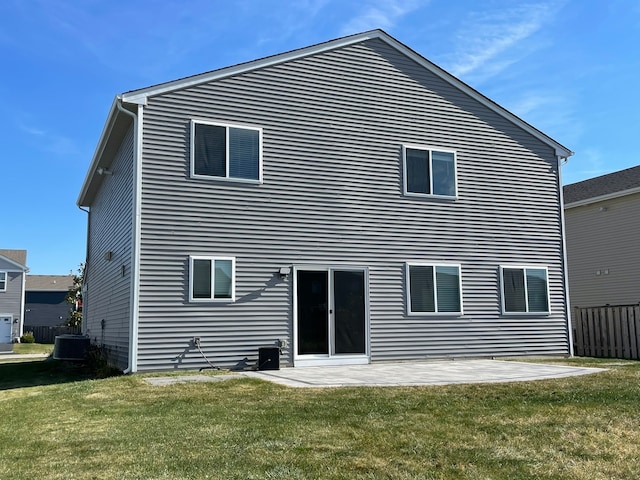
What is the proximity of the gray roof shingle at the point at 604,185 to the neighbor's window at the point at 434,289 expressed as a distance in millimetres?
9356

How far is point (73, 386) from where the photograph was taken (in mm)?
9438

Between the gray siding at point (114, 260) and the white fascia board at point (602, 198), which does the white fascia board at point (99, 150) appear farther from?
the white fascia board at point (602, 198)

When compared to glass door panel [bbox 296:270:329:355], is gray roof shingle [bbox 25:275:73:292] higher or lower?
higher

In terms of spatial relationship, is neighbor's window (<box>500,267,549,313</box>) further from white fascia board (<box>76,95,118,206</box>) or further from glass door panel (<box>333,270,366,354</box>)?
white fascia board (<box>76,95,118,206</box>)

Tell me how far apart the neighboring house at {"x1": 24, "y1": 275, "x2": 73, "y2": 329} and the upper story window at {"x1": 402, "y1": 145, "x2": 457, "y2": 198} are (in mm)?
42100

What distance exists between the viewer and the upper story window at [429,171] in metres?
13.4

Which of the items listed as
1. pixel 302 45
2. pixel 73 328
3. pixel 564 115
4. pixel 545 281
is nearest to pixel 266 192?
pixel 302 45

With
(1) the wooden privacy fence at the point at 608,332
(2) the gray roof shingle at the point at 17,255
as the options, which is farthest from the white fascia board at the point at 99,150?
(2) the gray roof shingle at the point at 17,255

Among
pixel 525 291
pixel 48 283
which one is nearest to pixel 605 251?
pixel 525 291

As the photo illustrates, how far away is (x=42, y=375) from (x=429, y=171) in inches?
375

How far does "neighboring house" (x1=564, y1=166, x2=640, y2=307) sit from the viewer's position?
19391mm

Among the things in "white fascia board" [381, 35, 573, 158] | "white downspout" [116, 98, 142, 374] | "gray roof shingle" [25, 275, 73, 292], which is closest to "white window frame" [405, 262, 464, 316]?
"white fascia board" [381, 35, 573, 158]

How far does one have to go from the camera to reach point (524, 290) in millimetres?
14125

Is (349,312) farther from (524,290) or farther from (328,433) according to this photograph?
(328,433)
